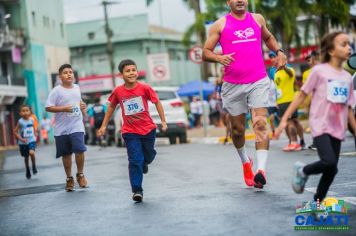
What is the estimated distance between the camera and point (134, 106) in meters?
9.83

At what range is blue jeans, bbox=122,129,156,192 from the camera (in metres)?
9.49

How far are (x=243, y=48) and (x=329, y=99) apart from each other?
2.65 m

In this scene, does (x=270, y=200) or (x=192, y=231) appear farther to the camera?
(x=270, y=200)

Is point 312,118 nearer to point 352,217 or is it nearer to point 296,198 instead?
point 352,217

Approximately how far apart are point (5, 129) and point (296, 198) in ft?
166

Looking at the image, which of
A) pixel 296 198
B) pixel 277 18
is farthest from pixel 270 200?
pixel 277 18

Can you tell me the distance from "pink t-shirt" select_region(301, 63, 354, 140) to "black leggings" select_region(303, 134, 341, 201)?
0.05 meters

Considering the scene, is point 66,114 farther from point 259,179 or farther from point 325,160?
point 325,160

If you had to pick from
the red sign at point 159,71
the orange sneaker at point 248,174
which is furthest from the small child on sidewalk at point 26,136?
the red sign at point 159,71

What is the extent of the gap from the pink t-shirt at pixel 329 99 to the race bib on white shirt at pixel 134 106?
3236mm

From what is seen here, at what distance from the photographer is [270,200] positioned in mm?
8391

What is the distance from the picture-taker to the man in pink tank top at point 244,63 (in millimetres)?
9320

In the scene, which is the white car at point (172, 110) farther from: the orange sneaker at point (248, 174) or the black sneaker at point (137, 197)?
the black sneaker at point (137, 197)

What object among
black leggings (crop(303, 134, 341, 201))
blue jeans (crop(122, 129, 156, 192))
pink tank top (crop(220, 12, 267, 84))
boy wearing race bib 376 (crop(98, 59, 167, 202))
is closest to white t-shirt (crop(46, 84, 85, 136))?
boy wearing race bib 376 (crop(98, 59, 167, 202))
